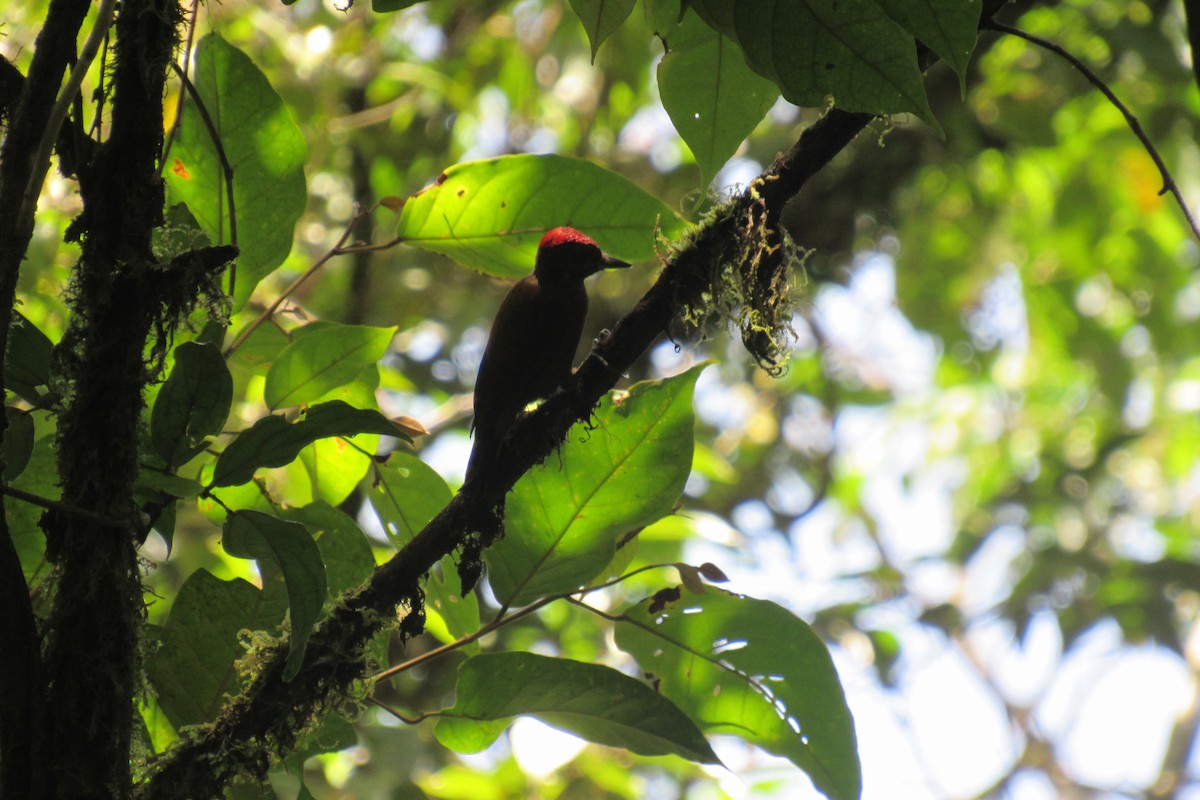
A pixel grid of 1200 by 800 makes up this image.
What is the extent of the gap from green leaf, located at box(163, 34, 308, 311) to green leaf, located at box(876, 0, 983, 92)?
3.04 feet

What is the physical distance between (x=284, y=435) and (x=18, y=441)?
307mm

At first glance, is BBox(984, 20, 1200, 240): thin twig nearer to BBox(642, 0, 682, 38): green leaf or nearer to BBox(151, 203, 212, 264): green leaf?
BBox(642, 0, 682, 38): green leaf

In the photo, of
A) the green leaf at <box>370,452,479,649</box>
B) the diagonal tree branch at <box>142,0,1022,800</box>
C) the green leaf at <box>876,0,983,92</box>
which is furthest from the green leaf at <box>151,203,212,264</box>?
the green leaf at <box>876,0,983,92</box>

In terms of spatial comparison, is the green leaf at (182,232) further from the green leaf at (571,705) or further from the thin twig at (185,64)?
the green leaf at (571,705)

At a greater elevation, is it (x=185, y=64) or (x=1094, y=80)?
(x=185, y=64)

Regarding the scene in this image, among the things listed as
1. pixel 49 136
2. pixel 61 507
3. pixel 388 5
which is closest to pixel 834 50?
pixel 388 5

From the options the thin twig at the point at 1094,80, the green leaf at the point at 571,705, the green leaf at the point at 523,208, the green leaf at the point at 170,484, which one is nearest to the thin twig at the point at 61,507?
the green leaf at the point at 170,484

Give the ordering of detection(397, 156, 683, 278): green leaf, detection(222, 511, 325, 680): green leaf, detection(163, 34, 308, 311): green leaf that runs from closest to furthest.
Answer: detection(222, 511, 325, 680): green leaf, detection(163, 34, 308, 311): green leaf, detection(397, 156, 683, 278): green leaf

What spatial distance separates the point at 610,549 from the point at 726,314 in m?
0.37

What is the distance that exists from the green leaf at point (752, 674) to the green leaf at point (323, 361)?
1.82ft

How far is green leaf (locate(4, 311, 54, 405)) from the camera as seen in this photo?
1192 mm

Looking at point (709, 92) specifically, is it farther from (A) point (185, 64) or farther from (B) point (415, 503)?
(B) point (415, 503)

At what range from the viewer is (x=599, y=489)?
1444mm

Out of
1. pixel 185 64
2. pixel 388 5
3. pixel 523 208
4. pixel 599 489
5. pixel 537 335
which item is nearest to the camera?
pixel 388 5
